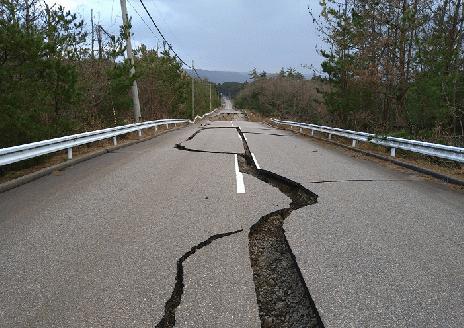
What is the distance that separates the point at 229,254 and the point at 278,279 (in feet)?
2.05

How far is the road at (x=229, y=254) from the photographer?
2.80 metres

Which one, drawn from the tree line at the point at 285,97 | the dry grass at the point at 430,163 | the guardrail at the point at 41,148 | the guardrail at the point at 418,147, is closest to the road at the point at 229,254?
the guardrail at the point at 41,148

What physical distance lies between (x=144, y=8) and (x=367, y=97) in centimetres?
1280

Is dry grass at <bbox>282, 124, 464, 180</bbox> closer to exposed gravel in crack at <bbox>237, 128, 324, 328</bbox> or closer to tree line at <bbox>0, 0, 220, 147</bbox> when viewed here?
exposed gravel in crack at <bbox>237, 128, 324, 328</bbox>

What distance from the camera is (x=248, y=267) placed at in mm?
3525

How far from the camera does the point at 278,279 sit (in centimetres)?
340

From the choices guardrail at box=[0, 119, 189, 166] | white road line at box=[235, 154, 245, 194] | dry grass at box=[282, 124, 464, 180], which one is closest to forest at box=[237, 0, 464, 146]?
dry grass at box=[282, 124, 464, 180]

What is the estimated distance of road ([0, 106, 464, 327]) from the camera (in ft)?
9.20

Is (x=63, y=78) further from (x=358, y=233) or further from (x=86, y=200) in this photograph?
(x=358, y=233)

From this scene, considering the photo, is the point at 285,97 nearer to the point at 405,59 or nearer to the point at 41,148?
the point at 405,59

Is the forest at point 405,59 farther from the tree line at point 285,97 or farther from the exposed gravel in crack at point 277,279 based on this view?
the tree line at point 285,97

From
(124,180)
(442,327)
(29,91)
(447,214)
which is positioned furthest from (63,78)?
(442,327)

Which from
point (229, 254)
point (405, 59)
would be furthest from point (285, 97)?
point (229, 254)

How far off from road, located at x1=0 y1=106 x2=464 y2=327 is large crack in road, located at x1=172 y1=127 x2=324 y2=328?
0.05 ft
